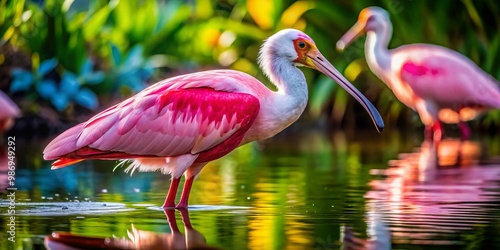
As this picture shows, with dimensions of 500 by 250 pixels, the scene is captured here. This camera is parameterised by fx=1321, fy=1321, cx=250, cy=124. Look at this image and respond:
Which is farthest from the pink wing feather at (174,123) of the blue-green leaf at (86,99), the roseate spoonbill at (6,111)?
the blue-green leaf at (86,99)

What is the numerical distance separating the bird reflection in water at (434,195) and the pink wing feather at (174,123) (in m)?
1.27

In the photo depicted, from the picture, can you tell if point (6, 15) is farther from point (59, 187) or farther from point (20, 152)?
point (59, 187)

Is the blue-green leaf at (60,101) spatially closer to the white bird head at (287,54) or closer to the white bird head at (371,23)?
the white bird head at (371,23)

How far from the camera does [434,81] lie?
748 inches

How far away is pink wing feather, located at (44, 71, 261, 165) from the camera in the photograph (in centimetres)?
1015

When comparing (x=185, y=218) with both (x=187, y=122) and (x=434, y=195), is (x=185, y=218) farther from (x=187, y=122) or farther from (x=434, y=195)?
(x=434, y=195)

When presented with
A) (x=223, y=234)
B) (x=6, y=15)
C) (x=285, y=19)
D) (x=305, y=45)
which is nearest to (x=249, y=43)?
(x=285, y=19)

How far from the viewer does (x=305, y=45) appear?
10.7m

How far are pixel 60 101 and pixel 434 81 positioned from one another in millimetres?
5667

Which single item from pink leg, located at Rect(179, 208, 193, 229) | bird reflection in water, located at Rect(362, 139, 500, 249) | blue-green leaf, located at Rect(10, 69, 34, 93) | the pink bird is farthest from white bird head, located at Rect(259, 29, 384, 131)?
blue-green leaf, located at Rect(10, 69, 34, 93)

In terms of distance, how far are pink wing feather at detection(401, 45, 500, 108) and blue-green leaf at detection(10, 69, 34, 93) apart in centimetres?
574

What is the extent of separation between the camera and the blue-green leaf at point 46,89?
2033 centimetres

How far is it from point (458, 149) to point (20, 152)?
18.5 ft

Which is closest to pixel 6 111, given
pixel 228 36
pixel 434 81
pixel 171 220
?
pixel 434 81
